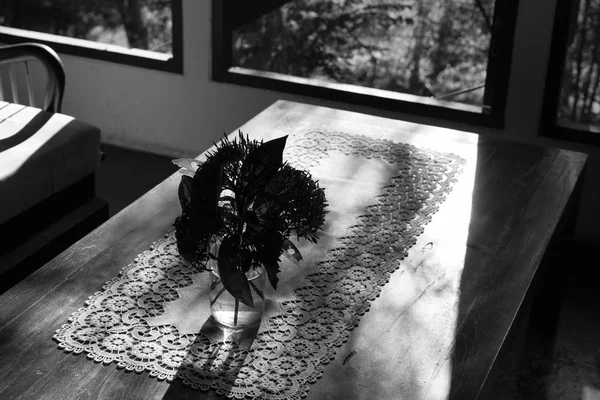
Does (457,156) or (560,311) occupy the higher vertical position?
(457,156)

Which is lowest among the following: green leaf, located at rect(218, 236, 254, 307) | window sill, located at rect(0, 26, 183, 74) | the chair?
the chair

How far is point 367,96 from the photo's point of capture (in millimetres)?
3672

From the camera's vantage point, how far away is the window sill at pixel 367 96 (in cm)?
354

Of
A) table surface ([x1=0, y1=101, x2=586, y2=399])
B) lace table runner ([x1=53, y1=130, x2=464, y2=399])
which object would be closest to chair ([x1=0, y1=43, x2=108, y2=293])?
table surface ([x1=0, y1=101, x2=586, y2=399])

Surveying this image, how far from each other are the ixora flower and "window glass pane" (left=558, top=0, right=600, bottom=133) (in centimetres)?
216

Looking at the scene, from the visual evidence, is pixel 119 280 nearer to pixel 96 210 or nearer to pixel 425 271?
pixel 425 271

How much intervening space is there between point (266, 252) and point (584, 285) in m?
2.02

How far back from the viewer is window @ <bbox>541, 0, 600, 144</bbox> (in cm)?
331

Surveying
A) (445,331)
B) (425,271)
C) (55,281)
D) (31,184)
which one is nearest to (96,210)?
(31,184)

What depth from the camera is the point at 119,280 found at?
1.87m

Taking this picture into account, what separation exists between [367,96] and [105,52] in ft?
4.54

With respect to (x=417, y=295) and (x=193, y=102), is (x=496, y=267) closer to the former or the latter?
(x=417, y=295)

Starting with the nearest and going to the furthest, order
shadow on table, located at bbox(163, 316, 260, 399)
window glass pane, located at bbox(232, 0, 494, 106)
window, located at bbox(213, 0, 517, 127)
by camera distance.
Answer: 1. shadow on table, located at bbox(163, 316, 260, 399)
2. window, located at bbox(213, 0, 517, 127)
3. window glass pane, located at bbox(232, 0, 494, 106)

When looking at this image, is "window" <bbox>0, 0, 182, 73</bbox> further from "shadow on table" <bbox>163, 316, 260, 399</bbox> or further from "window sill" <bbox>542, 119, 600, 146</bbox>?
"shadow on table" <bbox>163, 316, 260, 399</bbox>
